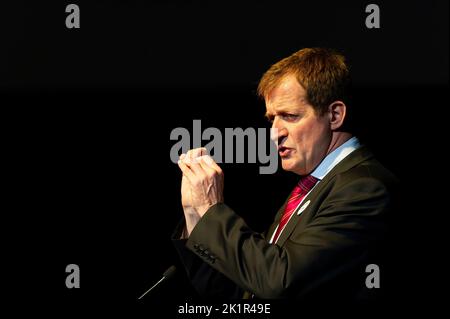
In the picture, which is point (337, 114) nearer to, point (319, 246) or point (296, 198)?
point (296, 198)

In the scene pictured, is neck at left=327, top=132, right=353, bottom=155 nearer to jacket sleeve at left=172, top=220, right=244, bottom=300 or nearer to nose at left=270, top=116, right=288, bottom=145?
nose at left=270, top=116, right=288, bottom=145

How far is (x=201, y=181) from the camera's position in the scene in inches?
65.9

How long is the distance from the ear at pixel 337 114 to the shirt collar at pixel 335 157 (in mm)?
59

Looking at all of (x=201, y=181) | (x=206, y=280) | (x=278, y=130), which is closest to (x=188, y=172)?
(x=201, y=181)

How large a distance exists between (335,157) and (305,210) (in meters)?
0.21

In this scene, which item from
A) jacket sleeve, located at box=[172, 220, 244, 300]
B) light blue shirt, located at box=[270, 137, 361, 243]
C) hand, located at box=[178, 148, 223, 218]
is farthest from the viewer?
jacket sleeve, located at box=[172, 220, 244, 300]

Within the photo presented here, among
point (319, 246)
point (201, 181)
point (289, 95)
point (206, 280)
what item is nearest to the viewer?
point (319, 246)

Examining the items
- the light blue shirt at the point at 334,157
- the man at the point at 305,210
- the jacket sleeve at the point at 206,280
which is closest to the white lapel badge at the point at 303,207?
the man at the point at 305,210

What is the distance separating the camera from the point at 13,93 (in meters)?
2.49

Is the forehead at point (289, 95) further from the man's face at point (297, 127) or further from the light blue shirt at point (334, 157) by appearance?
the light blue shirt at point (334, 157)

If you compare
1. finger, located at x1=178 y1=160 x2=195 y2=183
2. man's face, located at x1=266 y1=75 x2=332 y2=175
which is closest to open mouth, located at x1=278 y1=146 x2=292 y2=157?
man's face, located at x1=266 y1=75 x2=332 y2=175

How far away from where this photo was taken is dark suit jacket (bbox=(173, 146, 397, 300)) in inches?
60.6

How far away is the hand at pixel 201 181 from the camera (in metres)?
1.67
